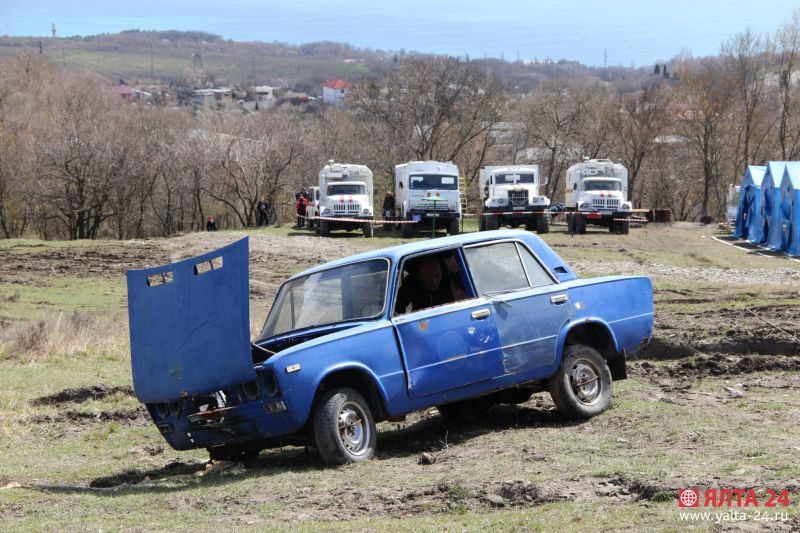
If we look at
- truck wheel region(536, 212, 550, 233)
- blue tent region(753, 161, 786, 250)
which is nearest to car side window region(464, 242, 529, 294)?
blue tent region(753, 161, 786, 250)

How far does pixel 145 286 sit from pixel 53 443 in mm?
3290

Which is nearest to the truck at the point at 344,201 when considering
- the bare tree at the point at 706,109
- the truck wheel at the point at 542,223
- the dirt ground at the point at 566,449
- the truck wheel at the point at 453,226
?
the truck wheel at the point at 453,226

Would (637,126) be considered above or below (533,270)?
above

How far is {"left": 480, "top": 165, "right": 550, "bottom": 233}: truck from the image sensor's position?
46.1 metres

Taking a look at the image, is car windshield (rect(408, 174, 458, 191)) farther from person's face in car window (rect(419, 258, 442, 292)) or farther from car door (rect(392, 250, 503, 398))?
car door (rect(392, 250, 503, 398))

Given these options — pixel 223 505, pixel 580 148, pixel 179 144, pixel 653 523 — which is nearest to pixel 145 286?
pixel 223 505

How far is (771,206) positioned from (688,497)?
114 ft

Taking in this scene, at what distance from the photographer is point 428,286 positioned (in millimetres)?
9836

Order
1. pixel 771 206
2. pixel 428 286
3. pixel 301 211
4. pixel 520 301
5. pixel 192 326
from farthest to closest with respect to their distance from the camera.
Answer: pixel 301 211
pixel 771 206
pixel 520 301
pixel 428 286
pixel 192 326

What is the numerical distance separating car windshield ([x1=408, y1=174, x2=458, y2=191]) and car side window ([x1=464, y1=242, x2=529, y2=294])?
117ft

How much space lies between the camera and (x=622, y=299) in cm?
1065

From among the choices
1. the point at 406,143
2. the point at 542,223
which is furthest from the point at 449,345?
the point at 406,143

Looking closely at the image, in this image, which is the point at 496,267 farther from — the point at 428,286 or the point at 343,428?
the point at 343,428

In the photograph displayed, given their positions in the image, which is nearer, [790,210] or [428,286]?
[428,286]
